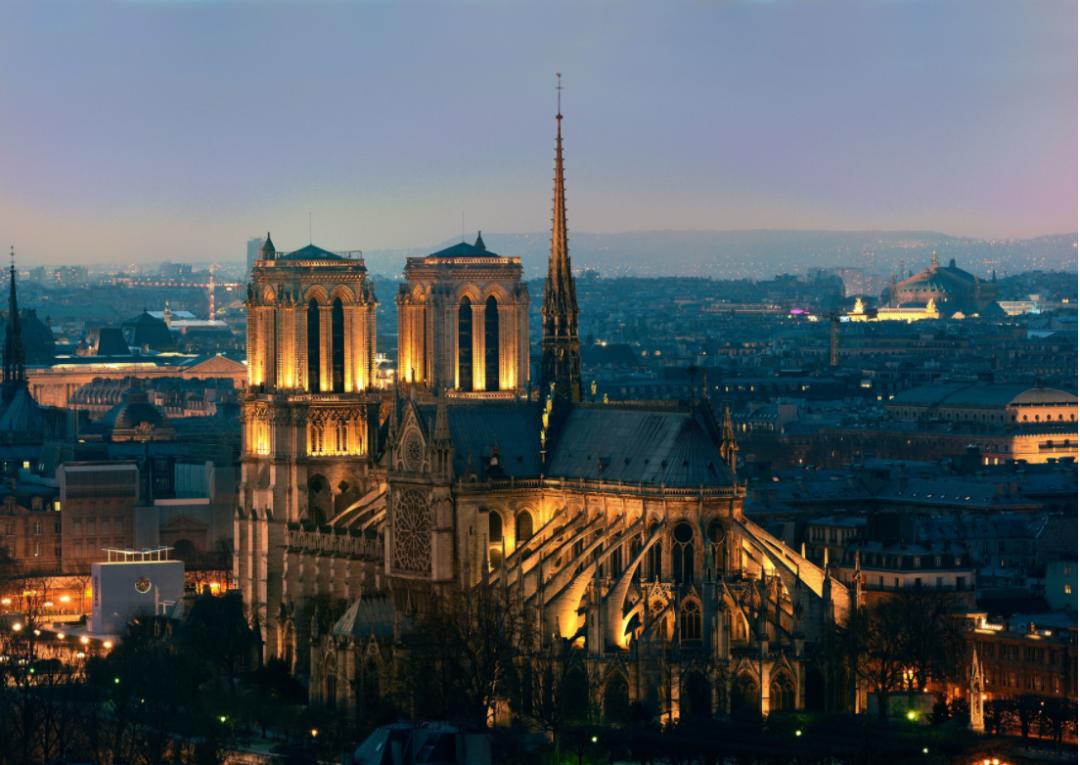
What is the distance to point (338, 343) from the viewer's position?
13738cm

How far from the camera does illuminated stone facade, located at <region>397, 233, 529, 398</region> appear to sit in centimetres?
13525

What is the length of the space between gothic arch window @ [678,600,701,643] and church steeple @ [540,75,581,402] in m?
13.9

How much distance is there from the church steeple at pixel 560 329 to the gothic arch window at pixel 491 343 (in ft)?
13.9

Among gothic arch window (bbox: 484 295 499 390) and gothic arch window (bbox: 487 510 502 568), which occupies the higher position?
gothic arch window (bbox: 484 295 499 390)

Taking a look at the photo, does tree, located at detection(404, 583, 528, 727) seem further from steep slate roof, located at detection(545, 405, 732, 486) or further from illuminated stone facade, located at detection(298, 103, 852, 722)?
steep slate roof, located at detection(545, 405, 732, 486)

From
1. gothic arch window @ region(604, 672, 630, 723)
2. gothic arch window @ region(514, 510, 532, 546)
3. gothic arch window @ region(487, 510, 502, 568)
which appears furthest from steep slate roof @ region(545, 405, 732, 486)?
gothic arch window @ region(604, 672, 630, 723)

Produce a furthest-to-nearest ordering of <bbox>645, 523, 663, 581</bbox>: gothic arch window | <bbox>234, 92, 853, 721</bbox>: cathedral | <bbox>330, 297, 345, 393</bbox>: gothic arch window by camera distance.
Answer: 1. <bbox>330, 297, 345, 393</bbox>: gothic arch window
2. <bbox>645, 523, 663, 581</bbox>: gothic arch window
3. <bbox>234, 92, 853, 721</bbox>: cathedral

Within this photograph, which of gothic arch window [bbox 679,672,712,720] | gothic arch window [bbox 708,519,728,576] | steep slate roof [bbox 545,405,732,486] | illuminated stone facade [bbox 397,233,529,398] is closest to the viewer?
gothic arch window [bbox 679,672,712,720]

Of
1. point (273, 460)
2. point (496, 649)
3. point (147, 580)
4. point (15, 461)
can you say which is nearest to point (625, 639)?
point (496, 649)

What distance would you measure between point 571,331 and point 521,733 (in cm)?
2257

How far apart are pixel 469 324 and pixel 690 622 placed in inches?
897

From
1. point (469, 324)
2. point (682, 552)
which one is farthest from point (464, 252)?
point (682, 552)

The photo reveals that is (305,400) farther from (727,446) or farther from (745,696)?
(745,696)

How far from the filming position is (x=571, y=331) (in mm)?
130625
